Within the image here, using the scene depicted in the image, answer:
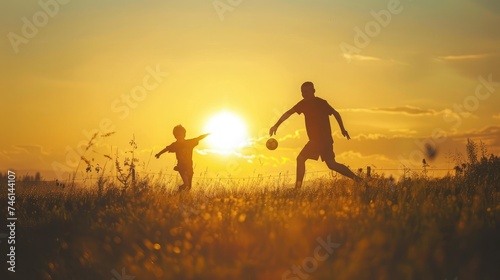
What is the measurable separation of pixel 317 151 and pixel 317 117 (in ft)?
2.39

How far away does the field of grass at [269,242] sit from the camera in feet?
22.8

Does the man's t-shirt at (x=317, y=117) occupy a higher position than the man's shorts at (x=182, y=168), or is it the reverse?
the man's t-shirt at (x=317, y=117)

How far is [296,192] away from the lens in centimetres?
1299

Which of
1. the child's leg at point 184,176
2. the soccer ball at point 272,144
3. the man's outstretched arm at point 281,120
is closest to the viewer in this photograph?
the man's outstretched arm at point 281,120

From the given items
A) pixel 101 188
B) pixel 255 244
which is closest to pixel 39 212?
pixel 101 188

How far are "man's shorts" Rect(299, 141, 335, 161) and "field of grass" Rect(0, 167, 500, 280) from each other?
11.1 feet

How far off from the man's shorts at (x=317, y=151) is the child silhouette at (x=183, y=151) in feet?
11.4

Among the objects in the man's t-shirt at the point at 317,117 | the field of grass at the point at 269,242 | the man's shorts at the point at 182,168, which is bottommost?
the field of grass at the point at 269,242

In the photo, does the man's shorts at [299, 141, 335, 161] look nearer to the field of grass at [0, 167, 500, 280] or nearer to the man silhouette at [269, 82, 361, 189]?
the man silhouette at [269, 82, 361, 189]

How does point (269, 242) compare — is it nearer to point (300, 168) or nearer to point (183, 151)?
point (300, 168)

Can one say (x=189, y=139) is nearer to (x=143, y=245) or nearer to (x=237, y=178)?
(x=237, y=178)

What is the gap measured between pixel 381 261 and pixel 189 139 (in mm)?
10260

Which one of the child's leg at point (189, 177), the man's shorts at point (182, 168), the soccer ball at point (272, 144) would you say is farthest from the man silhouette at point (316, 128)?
the man's shorts at point (182, 168)

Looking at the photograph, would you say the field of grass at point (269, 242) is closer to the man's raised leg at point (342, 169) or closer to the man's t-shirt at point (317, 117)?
the man's raised leg at point (342, 169)
